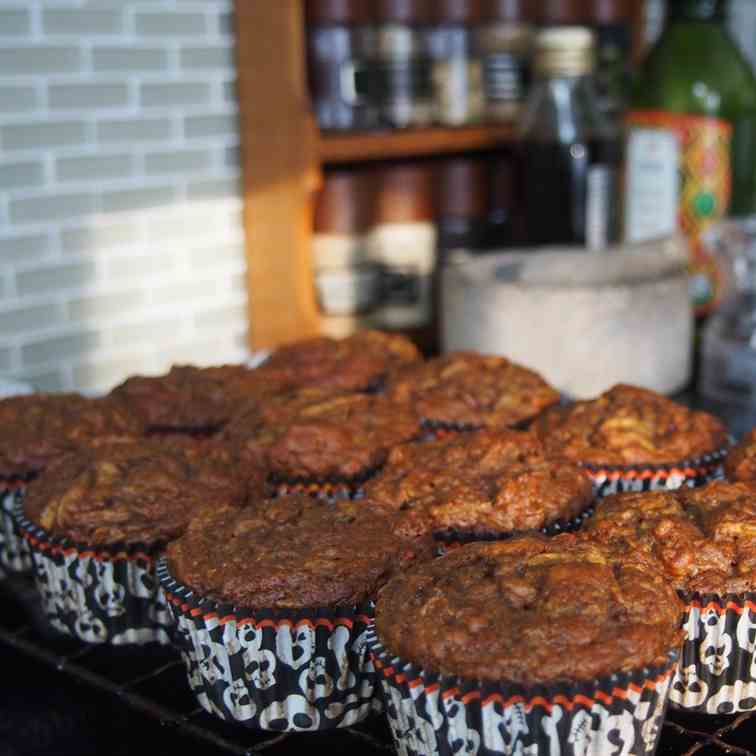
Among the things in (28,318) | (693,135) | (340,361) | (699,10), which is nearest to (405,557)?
(340,361)

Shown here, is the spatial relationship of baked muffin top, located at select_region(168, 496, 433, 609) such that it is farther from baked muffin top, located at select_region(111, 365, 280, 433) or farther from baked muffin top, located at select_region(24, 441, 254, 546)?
baked muffin top, located at select_region(111, 365, 280, 433)

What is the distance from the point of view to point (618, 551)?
0.94 metres

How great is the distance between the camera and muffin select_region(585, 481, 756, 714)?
3.11 feet

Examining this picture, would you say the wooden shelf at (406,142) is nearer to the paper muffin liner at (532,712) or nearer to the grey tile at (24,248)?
the grey tile at (24,248)

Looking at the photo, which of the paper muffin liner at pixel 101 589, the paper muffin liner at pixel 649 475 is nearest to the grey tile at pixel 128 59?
the paper muffin liner at pixel 101 589

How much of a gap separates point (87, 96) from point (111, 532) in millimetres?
1117

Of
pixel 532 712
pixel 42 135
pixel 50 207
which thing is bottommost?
pixel 532 712

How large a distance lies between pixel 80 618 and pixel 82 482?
135 mm

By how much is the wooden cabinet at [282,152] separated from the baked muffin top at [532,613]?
1374 millimetres

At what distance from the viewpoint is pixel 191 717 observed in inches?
40.3

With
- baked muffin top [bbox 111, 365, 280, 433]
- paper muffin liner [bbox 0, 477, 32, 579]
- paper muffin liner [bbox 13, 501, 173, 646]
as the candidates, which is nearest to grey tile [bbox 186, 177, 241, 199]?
baked muffin top [bbox 111, 365, 280, 433]

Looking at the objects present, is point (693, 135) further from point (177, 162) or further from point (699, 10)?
point (177, 162)

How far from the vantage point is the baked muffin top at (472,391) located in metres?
1.42

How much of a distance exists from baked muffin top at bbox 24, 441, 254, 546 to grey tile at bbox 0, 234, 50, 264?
0.82 metres
